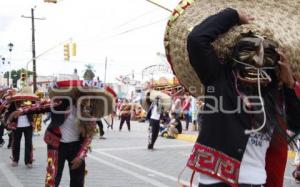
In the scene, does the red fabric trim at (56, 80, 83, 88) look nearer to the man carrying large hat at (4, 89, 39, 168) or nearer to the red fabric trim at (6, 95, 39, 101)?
the red fabric trim at (6, 95, 39, 101)

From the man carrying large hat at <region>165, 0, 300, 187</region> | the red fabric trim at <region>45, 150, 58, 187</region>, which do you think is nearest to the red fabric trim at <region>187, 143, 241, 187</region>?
the man carrying large hat at <region>165, 0, 300, 187</region>

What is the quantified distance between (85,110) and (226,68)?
3.30 metres

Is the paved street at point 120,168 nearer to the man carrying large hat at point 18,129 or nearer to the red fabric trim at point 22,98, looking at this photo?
the man carrying large hat at point 18,129

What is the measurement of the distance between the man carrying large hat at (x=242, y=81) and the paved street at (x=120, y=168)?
206 inches

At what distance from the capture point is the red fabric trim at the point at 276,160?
2957 millimetres

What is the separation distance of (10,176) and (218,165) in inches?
280

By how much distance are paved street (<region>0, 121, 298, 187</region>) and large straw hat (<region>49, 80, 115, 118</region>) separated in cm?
259

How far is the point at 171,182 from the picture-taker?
8625 millimetres

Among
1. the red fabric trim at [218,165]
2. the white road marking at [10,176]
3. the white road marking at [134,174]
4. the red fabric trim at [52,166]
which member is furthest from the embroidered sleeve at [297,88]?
the white road marking at [10,176]

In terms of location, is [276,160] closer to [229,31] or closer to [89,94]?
[229,31]

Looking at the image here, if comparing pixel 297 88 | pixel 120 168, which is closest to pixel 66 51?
pixel 120 168

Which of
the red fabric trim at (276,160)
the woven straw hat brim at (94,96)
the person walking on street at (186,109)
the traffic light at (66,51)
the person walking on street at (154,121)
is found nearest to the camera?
the red fabric trim at (276,160)

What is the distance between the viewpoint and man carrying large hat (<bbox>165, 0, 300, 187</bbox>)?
2721 millimetres

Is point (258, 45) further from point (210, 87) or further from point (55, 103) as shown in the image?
point (55, 103)
